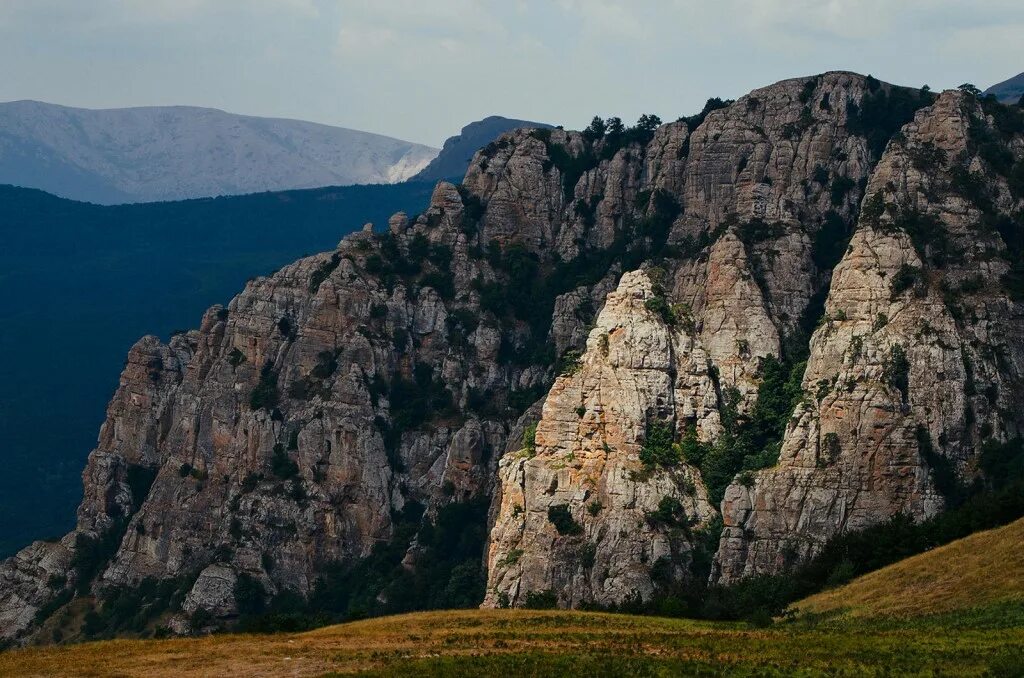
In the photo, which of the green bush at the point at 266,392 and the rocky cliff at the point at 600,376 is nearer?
the rocky cliff at the point at 600,376

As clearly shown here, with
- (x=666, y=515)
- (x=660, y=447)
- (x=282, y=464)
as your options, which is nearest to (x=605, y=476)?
(x=660, y=447)

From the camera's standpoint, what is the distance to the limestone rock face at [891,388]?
429ft

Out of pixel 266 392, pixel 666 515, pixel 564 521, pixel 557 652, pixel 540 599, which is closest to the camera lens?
pixel 557 652

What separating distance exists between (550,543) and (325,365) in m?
45.7

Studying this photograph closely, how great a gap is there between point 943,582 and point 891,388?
37.5m

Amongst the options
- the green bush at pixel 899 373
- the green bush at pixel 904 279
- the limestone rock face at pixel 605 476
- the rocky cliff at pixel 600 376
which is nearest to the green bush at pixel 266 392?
the rocky cliff at pixel 600 376

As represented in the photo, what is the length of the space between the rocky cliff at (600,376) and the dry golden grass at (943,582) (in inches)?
1022

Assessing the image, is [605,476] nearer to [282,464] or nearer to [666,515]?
[666,515]

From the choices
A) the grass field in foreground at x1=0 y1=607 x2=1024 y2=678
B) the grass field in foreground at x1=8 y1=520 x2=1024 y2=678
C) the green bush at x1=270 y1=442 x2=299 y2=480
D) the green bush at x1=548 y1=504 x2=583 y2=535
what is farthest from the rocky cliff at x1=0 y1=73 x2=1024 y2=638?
the grass field in foreground at x1=0 y1=607 x2=1024 y2=678

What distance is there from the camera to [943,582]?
97.3 metres

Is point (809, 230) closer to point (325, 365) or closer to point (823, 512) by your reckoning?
point (823, 512)

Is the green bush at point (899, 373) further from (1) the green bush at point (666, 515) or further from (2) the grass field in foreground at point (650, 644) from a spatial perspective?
(2) the grass field in foreground at point (650, 644)

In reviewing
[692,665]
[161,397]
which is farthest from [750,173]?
[692,665]

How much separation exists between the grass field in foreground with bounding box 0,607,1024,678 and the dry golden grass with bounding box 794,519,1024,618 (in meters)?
4.71
